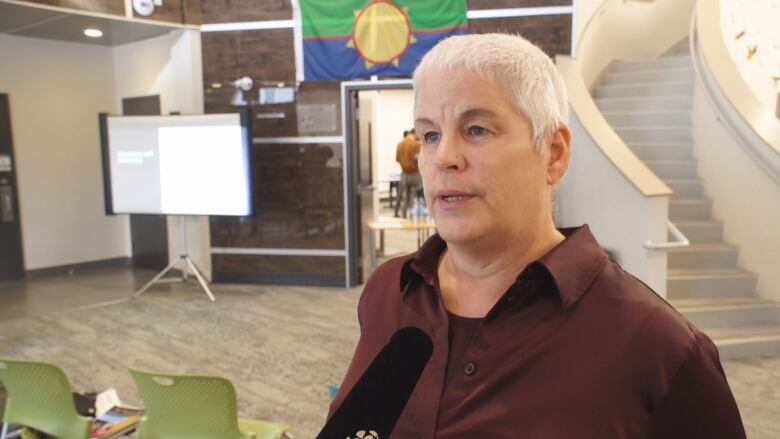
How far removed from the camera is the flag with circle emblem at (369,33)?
612 centimetres

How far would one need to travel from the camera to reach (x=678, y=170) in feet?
18.8

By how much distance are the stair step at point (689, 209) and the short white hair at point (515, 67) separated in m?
4.92

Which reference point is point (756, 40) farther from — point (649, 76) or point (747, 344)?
point (747, 344)

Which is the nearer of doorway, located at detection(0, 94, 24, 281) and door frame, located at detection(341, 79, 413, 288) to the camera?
door frame, located at detection(341, 79, 413, 288)

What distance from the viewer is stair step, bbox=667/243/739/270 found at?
5.06 metres

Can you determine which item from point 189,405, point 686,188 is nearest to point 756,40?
point 686,188

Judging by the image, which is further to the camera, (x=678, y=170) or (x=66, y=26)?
(x=66, y=26)

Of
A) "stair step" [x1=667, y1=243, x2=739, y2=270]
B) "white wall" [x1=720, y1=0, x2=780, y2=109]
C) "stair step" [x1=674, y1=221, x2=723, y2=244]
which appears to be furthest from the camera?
"white wall" [x1=720, y1=0, x2=780, y2=109]

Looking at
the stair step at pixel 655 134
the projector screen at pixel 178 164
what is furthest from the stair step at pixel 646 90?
the projector screen at pixel 178 164

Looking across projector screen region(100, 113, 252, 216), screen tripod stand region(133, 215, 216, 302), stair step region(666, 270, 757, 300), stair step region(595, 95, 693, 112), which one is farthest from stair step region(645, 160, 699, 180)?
screen tripod stand region(133, 215, 216, 302)

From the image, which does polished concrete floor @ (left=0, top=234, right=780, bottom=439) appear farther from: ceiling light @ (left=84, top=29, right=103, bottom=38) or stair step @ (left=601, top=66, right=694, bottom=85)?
stair step @ (left=601, top=66, right=694, bottom=85)

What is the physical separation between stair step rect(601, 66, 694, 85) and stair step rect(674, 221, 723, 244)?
189 cm

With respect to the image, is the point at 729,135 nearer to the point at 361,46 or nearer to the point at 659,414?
the point at 361,46

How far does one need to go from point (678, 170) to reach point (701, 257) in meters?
1.02
